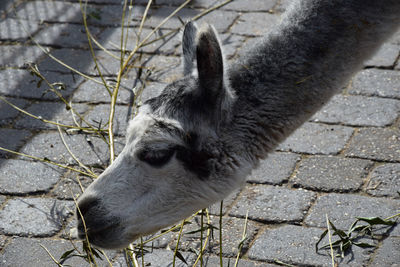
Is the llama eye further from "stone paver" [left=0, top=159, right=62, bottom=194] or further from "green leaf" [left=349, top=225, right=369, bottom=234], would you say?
"stone paver" [left=0, top=159, right=62, bottom=194]

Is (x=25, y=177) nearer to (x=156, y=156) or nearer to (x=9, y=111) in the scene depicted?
(x=9, y=111)

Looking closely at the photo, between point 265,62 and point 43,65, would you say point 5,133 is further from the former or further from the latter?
point 265,62

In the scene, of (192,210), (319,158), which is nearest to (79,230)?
(192,210)

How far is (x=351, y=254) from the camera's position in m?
4.50

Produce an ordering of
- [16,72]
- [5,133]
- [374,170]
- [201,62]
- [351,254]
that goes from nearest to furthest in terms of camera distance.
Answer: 1. [201,62]
2. [351,254]
3. [374,170]
4. [5,133]
5. [16,72]

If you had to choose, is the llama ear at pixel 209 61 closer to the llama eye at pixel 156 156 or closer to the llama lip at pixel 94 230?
the llama eye at pixel 156 156

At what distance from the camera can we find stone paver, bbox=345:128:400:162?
553cm

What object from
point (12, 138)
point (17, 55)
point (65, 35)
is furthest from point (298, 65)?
point (65, 35)

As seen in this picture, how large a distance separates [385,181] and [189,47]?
2.08 m

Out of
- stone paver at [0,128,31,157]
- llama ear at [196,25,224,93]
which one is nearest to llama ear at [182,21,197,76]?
llama ear at [196,25,224,93]

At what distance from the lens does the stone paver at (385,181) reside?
509cm

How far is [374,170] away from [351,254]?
3.52ft

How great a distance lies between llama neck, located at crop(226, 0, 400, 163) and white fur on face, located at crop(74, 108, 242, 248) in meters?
0.35

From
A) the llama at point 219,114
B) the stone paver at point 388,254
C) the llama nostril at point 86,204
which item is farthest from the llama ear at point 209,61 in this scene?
the stone paver at point 388,254
